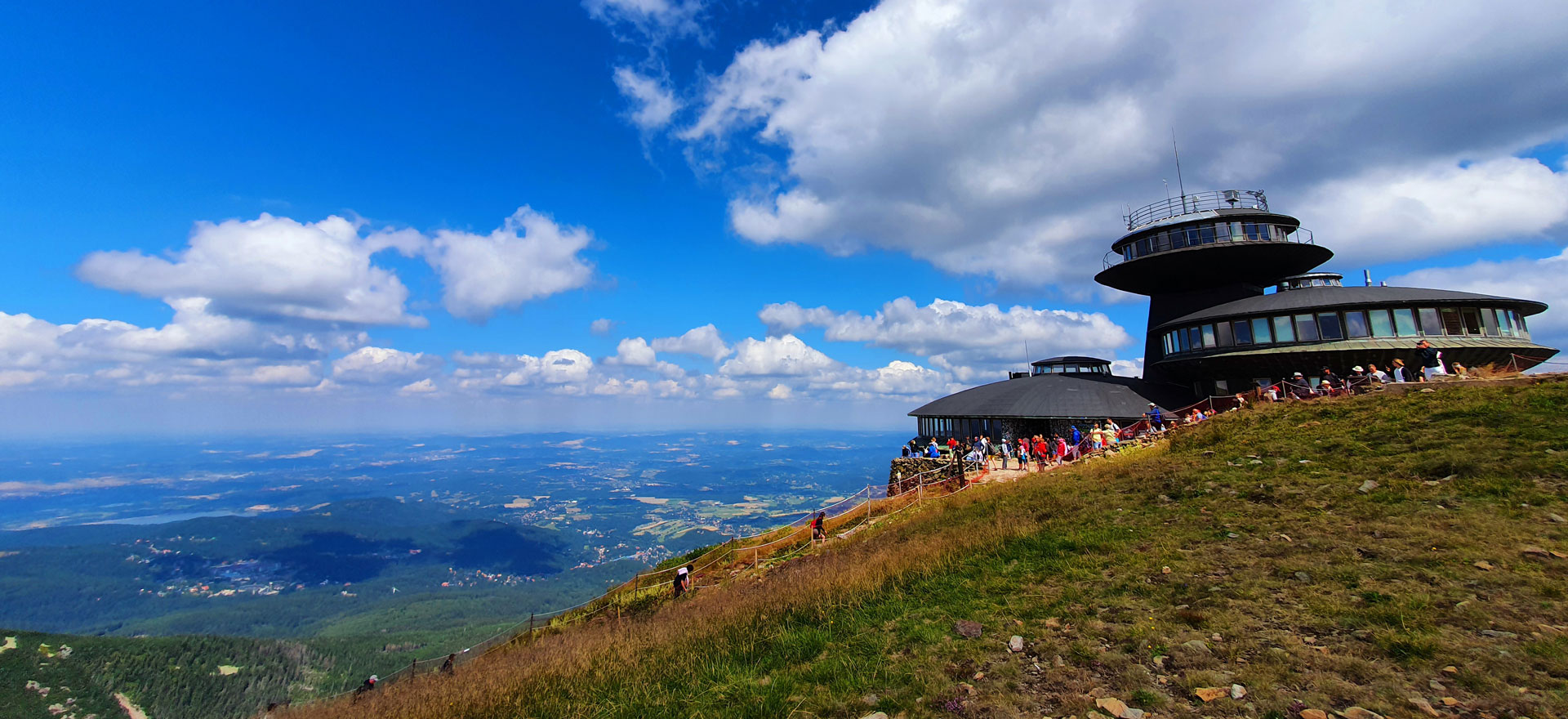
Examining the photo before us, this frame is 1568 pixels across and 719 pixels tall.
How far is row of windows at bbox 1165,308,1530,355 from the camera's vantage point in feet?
89.2

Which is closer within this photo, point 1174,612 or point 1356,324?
point 1174,612

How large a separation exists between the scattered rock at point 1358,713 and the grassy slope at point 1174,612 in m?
0.16

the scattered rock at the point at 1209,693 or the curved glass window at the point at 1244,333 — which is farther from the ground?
the curved glass window at the point at 1244,333

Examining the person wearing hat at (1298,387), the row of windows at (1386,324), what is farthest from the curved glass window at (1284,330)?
the person wearing hat at (1298,387)

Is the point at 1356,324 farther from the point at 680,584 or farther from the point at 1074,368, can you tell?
the point at 680,584

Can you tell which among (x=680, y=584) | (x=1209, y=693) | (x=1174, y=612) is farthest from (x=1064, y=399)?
(x=1209, y=693)

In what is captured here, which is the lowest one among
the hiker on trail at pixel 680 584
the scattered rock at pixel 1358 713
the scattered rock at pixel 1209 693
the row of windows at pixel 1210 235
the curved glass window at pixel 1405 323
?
the hiker on trail at pixel 680 584

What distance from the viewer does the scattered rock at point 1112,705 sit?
17.9ft

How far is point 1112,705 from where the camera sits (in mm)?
5543

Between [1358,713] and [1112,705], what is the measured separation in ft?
6.23

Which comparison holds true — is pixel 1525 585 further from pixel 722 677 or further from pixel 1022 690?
pixel 722 677

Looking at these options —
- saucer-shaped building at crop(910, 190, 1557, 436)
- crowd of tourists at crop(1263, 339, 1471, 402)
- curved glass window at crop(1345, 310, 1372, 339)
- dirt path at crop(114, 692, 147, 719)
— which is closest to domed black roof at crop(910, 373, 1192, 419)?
saucer-shaped building at crop(910, 190, 1557, 436)

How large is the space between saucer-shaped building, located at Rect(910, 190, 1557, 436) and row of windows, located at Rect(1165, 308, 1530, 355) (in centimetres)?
5

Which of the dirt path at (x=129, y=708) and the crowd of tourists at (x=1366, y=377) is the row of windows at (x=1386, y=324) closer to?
the crowd of tourists at (x=1366, y=377)
